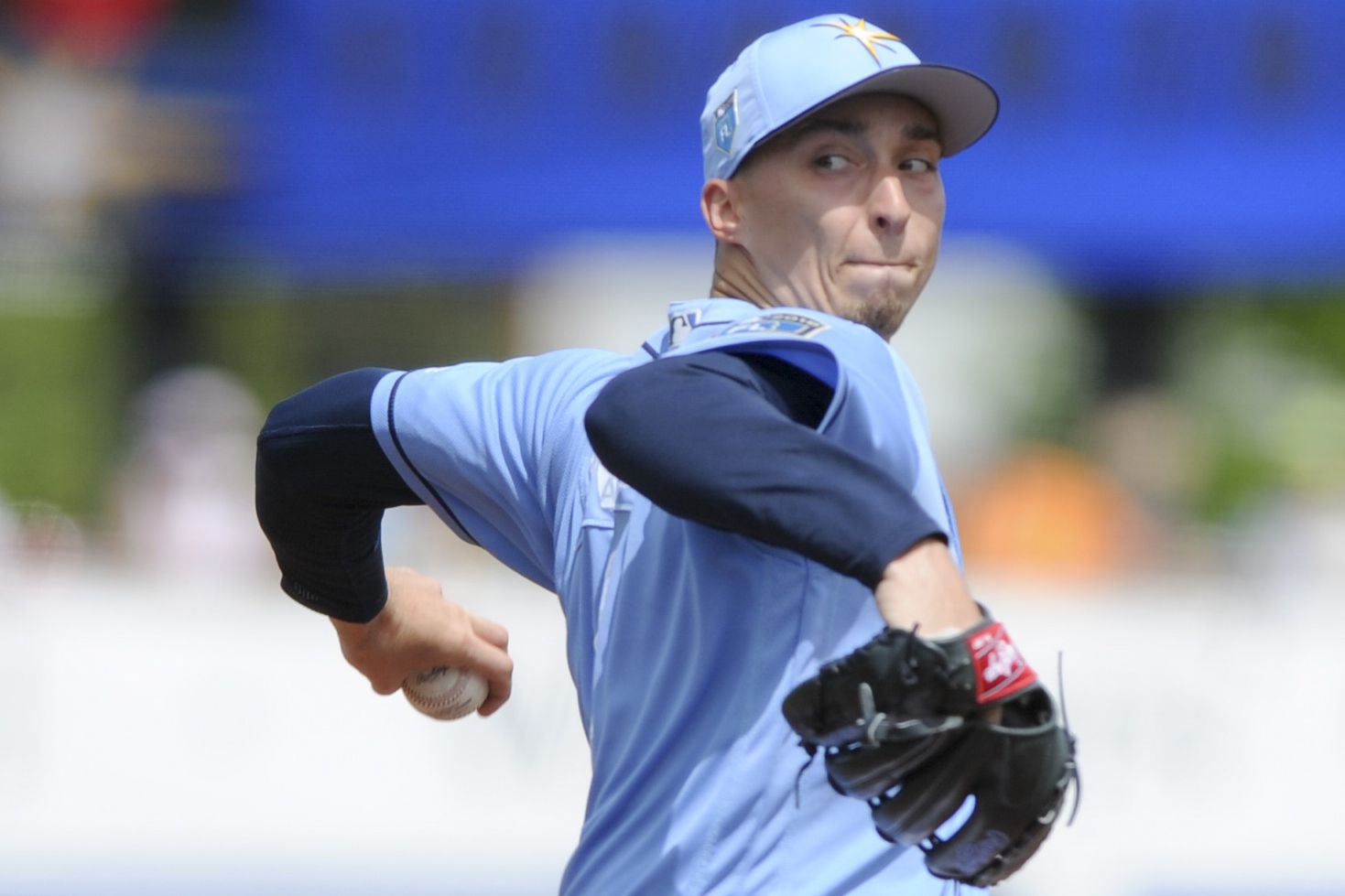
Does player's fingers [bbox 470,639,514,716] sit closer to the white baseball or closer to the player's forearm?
the white baseball

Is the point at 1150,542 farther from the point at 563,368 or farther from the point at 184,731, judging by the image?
the point at 563,368

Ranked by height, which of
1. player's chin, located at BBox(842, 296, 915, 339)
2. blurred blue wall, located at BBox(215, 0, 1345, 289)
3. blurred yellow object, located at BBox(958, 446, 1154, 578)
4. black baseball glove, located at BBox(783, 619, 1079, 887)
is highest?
blurred blue wall, located at BBox(215, 0, 1345, 289)

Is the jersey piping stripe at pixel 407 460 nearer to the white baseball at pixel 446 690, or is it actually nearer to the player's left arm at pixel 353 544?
the player's left arm at pixel 353 544

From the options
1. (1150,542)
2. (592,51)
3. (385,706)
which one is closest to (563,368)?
(385,706)

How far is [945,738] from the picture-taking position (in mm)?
1891

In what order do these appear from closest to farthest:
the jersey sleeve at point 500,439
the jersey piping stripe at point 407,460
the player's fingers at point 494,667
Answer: the jersey sleeve at point 500,439 → the jersey piping stripe at point 407,460 → the player's fingers at point 494,667

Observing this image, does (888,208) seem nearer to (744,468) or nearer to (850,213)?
(850,213)

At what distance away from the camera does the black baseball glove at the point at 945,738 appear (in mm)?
1864

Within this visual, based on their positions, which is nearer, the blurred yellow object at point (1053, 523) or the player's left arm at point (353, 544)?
the player's left arm at point (353, 544)

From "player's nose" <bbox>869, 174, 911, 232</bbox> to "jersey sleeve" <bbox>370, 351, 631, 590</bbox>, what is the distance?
0.35 meters

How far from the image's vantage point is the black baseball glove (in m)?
1.86

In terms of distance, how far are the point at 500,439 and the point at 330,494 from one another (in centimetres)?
34

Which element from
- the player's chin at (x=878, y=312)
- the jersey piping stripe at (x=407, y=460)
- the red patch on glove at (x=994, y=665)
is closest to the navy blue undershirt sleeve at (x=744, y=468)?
the red patch on glove at (x=994, y=665)

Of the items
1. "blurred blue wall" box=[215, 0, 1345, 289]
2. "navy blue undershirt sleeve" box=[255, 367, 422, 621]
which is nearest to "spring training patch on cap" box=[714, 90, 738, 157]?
"navy blue undershirt sleeve" box=[255, 367, 422, 621]
